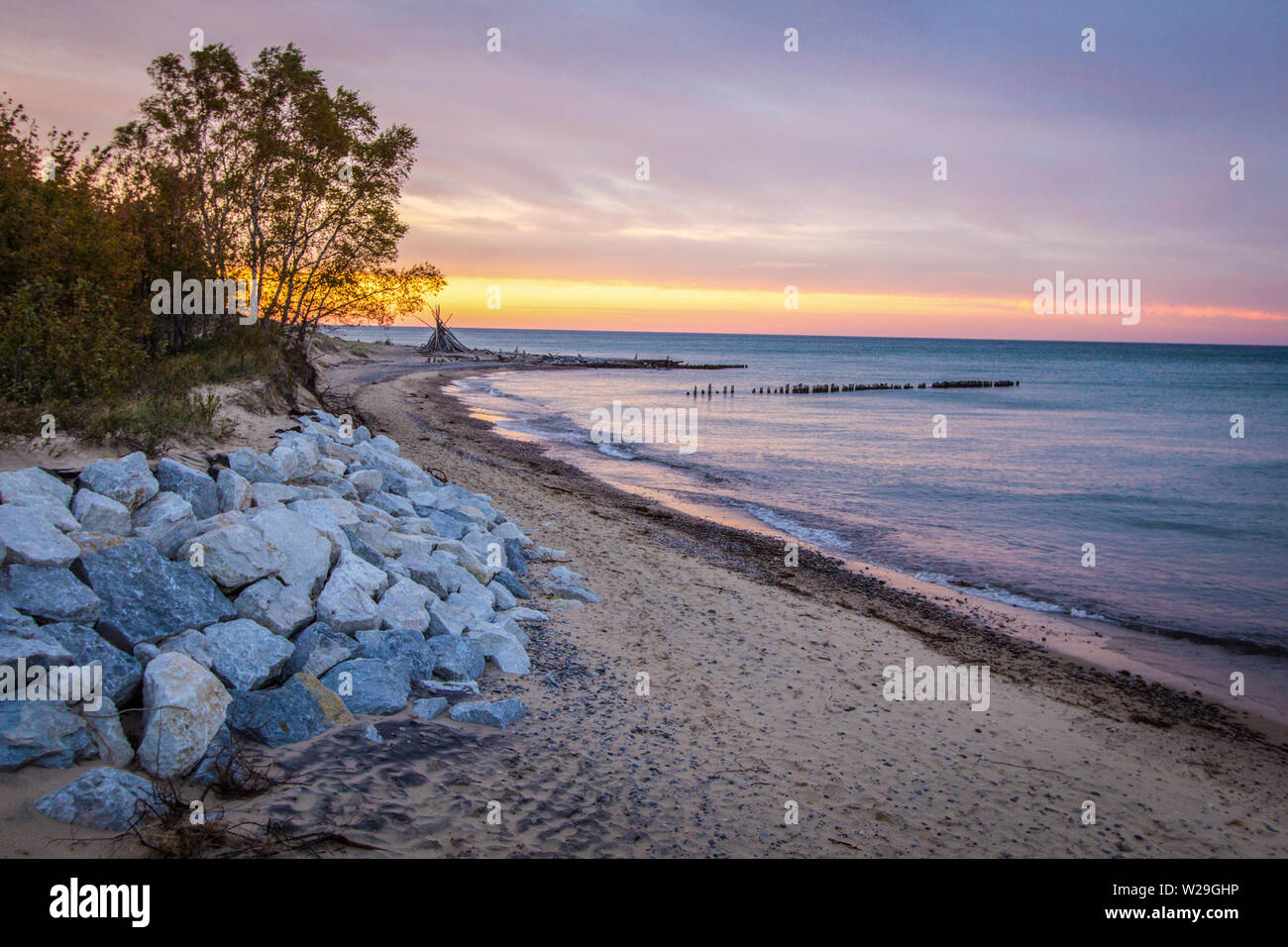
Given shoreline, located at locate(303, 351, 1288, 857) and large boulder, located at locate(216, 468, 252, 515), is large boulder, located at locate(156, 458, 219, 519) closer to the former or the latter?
large boulder, located at locate(216, 468, 252, 515)

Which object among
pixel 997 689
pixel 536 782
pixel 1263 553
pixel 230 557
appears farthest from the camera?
pixel 1263 553

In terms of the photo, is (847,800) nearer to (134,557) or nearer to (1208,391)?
(134,557)

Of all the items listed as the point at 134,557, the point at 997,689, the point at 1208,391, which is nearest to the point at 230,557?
the point at 134,557

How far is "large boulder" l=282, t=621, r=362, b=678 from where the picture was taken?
18.5 ft

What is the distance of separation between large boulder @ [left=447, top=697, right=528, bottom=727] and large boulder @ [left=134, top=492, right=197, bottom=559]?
105 inches

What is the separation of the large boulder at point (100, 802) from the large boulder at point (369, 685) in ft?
5.39

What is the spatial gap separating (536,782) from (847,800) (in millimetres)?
2302

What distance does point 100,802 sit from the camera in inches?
148

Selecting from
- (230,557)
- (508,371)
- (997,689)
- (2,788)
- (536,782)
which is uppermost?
(508,371)

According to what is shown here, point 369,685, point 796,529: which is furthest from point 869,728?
point 796,529

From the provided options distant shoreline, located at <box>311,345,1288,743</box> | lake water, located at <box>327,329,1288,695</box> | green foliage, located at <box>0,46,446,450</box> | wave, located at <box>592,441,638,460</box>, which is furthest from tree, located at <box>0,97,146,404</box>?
wave, located at <box>592,441,638,460</box>
